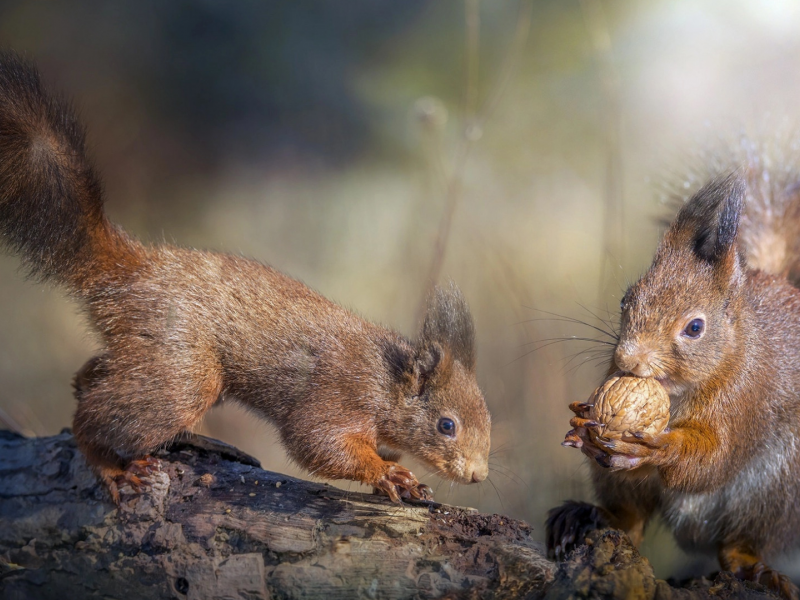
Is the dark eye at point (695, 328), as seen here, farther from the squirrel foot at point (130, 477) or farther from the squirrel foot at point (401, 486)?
the squirrel foot at point (130, 477)

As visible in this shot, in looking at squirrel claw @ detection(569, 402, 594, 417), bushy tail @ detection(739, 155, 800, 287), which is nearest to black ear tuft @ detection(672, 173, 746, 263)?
squirrel claw @ detection(569, 402, 594, 417)

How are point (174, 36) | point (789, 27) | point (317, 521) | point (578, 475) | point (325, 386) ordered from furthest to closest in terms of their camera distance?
point (174, 36) < point (578, 475) < point (789, 27) < point (325, 386) < point (317, 521)

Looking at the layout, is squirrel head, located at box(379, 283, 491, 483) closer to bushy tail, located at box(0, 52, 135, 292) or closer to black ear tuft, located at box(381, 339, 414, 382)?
black ear tuft, located at box(381, 339, 414, 382)

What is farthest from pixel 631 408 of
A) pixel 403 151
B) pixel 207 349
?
pixel 403 151

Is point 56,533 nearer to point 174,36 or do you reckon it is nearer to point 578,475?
point 578,475

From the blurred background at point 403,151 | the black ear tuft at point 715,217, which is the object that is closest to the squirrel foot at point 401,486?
the black ear tuft at point 715,217

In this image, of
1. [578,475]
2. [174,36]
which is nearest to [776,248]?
[578,475]
